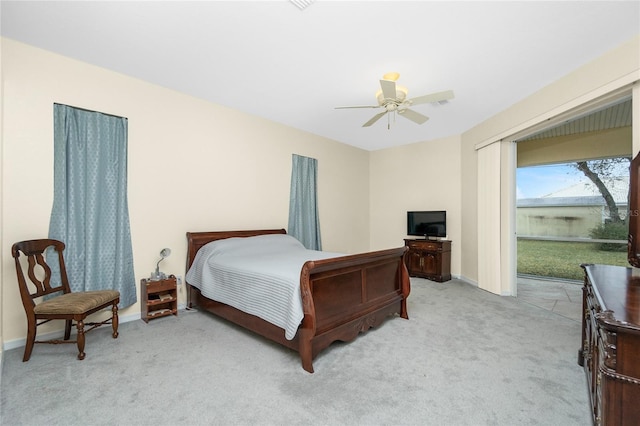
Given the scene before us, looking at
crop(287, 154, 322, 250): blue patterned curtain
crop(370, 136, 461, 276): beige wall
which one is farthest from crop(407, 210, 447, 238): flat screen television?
crop(287, 154, 322, 250): blue patterned curtain

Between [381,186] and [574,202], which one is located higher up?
[381,186]

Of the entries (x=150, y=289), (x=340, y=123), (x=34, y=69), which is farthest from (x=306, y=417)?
(x=340, y=123)

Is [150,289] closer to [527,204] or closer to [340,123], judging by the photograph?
[340,123]

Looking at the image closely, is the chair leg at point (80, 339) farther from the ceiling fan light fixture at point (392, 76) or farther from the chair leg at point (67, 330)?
the ceiling fan light fixture at point (392, 76)

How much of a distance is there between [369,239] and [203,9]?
5.37m

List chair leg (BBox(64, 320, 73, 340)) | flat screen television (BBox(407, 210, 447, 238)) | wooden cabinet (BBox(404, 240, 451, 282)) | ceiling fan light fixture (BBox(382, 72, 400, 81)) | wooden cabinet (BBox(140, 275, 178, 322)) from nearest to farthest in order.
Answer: chair leg (BBox(64, 320, 73, 340)), ceiling fan light fixture (BBox(382, 72, 400, 81)), wooden cabinet (BBox(140, 275, 178, 322)), wooden cabinet (BBox(404, 240, 451, 282)), flat screen television (BBox(407, 210, 447, 238))

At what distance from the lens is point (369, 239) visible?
6.59m

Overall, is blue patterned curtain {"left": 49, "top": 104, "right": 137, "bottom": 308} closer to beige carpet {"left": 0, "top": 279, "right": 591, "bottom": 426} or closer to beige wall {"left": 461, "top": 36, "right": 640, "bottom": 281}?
beige carpet {"left": 0, "top": 279, "right": 591, "bottom": 426}

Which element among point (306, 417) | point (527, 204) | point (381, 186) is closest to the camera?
point (306, 417)

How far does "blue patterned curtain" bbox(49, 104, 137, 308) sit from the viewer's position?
107 inches

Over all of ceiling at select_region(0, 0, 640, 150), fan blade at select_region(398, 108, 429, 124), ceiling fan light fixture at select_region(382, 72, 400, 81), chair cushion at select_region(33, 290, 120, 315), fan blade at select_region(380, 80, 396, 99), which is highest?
ceiling at select_region(0, 0, 640, 150)

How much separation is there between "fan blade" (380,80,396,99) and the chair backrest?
3.29 m

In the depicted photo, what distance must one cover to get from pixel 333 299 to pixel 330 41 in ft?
7.37

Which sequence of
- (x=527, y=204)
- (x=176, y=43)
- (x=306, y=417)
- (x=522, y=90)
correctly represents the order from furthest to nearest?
(x=527, y=204), (x=522, y=90), (x=176, y=43), (x=306, y=417)
